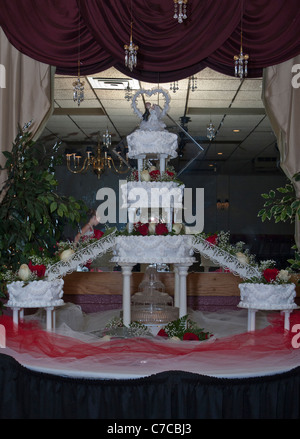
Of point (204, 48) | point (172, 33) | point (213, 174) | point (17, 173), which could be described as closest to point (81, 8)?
point (172, 33)

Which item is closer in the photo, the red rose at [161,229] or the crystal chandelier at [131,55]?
the red rose at [161,229]

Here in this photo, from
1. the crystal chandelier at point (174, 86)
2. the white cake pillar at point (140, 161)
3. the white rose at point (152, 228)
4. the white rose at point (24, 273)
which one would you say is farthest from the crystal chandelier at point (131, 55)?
the crystal chandelier at point (174, 86)

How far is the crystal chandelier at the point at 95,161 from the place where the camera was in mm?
7016

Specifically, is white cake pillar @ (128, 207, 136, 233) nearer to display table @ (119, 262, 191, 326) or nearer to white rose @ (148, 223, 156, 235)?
white rose @ (148, 223, 156, 235)

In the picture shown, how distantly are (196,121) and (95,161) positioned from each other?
1344 millimetres

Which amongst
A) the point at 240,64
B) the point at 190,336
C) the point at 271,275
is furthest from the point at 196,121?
the point at 190,336

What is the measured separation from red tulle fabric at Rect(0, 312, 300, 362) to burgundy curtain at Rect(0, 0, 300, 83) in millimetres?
2075

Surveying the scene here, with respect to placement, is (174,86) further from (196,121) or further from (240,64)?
(240,64)

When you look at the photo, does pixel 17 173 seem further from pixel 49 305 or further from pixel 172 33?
pixel 172 33

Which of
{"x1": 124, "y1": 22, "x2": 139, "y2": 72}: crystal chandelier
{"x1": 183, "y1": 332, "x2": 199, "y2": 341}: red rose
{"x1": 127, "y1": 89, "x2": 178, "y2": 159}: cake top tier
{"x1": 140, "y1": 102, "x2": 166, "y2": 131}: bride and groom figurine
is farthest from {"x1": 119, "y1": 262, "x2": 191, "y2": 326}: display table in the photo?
{"x1": 124, "y1": 22, "x2": 139, "y2": 72}: crystal chandelier

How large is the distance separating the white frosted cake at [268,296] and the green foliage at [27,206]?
1.39 meters

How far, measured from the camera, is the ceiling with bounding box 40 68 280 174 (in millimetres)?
5957

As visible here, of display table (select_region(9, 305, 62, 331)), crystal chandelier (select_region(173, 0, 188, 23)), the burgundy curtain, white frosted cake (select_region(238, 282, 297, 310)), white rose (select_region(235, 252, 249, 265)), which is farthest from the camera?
the burgundy curtain

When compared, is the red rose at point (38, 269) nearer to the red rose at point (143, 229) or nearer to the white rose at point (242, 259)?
the red rose at point (143, 229)
